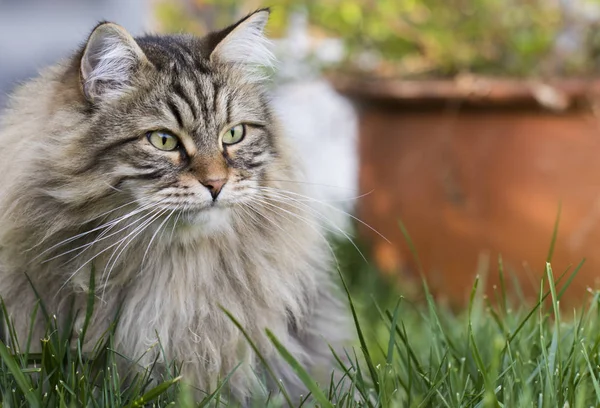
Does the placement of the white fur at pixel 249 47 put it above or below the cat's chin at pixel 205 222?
above

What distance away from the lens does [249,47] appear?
177cm

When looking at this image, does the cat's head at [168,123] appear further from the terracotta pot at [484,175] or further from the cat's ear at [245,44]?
the terracotta pot at [484,175]

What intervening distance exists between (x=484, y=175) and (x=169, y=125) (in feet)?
5.02

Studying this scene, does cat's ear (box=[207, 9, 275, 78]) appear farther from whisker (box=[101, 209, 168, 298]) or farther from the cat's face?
whisker (box=[101, 209, 168, 298])

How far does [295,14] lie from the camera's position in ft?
10.8

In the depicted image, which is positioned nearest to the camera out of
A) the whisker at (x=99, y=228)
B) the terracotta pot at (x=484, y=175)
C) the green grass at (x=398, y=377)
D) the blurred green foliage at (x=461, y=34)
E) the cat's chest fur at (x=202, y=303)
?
the green grass at (x=398, y=377)

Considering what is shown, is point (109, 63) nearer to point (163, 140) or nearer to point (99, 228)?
point (163, 140)

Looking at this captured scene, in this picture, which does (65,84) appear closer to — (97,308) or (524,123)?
(97,308)

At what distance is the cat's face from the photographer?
5.03 feet

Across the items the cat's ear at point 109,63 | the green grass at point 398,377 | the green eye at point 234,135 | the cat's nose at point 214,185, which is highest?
the cat's ear at point 109,63

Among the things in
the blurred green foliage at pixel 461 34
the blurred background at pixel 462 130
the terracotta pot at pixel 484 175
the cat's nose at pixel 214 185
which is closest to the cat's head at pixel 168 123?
the cat's nose at pixel 214 185

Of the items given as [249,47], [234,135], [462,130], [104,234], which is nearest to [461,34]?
[462,130]

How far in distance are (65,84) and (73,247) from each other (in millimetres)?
346

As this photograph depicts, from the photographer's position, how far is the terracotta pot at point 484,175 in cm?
265
